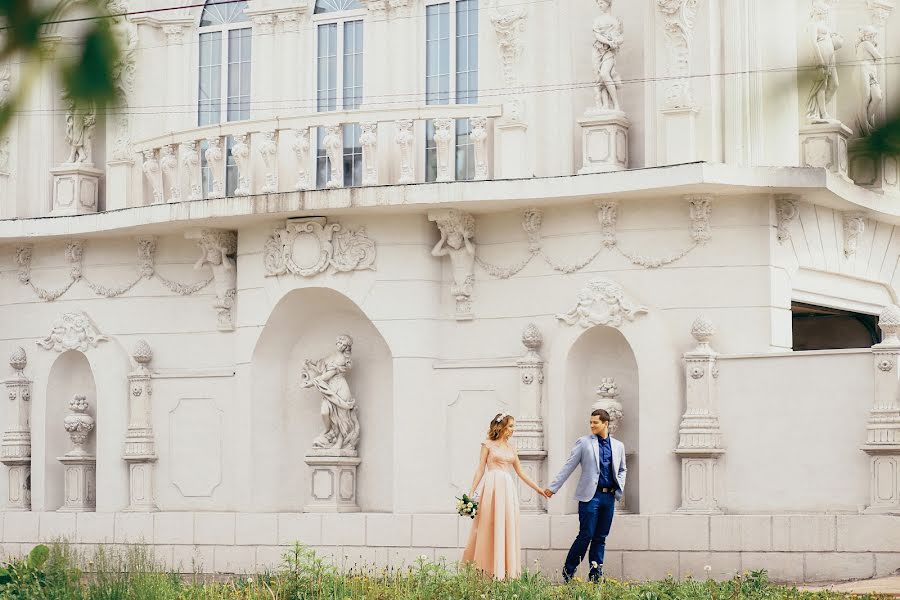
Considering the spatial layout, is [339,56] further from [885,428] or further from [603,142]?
[885,428]

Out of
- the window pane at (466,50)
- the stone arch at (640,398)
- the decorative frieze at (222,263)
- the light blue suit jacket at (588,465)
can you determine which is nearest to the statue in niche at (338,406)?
the decorative frieze at (222,263)

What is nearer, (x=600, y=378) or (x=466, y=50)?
(x=600, y=378)

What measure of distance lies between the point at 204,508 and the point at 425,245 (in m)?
4.63

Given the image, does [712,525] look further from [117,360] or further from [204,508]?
[117,360]

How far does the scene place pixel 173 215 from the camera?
20.7 metres

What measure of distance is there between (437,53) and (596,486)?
6485mm

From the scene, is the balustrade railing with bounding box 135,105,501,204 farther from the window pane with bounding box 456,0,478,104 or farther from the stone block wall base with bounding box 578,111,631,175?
the stone block wall base with bounding box 578,111,631,175

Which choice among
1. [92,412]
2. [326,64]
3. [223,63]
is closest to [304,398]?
[92,412]

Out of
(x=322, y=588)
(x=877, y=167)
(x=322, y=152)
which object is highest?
(x=322, y=152)

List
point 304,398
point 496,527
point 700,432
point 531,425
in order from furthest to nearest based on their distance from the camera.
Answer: point 304,398
point 531,425
point 700,432
point 496,527

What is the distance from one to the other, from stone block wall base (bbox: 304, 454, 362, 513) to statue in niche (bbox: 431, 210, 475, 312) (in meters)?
2.47

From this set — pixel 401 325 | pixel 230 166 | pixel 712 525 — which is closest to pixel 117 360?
pixel 230 166

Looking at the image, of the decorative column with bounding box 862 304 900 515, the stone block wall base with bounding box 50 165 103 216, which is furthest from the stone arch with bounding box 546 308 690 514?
the stone block wall base with bounding box 50 165 103 216

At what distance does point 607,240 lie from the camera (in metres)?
18.8
